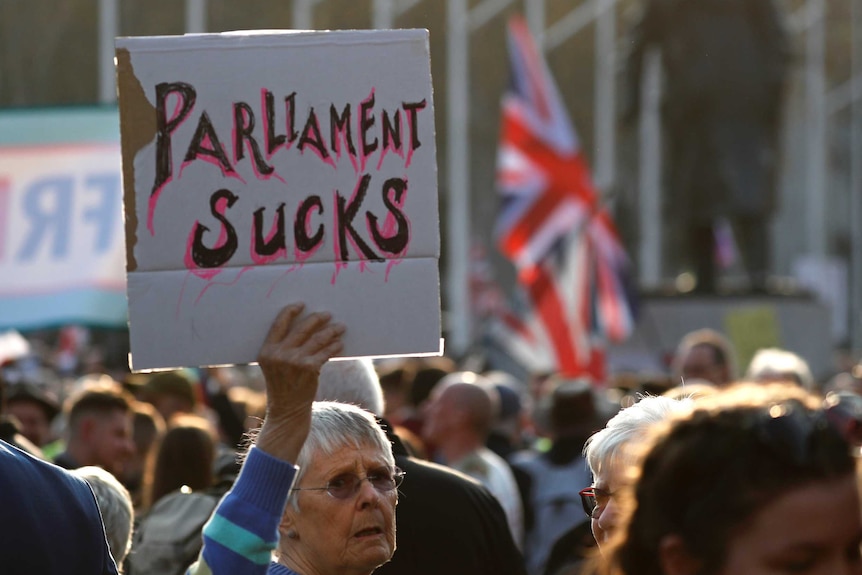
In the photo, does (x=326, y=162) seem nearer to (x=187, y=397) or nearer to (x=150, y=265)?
(x=150, y=265)

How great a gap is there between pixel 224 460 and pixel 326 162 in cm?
200

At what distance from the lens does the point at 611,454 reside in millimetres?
3428

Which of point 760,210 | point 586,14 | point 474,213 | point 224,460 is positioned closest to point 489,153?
point 474,213

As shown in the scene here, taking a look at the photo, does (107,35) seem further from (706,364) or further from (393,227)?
(393,227)

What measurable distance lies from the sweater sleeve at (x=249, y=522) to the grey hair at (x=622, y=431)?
0.95 m

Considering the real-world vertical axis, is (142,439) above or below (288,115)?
below

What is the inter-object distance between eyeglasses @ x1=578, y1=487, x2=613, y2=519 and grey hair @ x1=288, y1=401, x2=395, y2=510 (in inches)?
15.3

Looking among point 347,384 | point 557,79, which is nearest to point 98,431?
point 347,384

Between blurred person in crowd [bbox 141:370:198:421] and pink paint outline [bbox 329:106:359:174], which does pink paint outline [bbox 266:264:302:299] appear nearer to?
pink paint outline [bbox 329:106:359:174]

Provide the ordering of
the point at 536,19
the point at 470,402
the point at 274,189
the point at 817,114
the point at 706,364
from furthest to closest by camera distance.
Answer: the point at 817,114 → the point at 536,19 → the point at 706,364 → the point at 470,402 → the point at 274,189

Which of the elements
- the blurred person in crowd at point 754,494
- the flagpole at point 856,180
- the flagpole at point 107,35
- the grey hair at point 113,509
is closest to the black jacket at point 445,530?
the grey hair at point 113,509

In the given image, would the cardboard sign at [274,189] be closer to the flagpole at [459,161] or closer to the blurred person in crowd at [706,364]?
the blurred person in crowd at [706,364]

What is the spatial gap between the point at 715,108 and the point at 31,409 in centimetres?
1239

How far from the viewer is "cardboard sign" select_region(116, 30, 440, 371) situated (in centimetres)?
291
